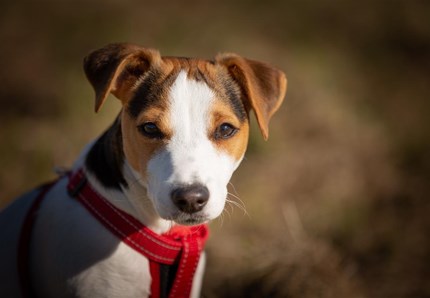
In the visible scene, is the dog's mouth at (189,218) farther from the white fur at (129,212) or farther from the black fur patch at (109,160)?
the black fur patch at (109,160)

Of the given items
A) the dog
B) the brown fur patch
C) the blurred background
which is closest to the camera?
the dog

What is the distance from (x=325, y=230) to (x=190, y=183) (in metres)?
3.31

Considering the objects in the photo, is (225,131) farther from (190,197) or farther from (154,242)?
(154,242)

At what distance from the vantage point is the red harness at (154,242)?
2.97 metres

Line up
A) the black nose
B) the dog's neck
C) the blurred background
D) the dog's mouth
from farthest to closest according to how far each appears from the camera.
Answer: the blurred background, the dog's neck, the dog's mouth, the black nose

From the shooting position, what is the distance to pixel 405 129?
25.5 ft

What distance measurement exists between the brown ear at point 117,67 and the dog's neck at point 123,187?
0.35 metres

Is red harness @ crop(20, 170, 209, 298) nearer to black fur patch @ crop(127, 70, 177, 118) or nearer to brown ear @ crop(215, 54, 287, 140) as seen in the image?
black fur patch @ crop(127, 70, 177, 118)

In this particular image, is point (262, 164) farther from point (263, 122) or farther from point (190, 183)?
point (190, 183)

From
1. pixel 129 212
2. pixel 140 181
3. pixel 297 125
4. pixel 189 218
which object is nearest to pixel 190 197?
pixel 189 218

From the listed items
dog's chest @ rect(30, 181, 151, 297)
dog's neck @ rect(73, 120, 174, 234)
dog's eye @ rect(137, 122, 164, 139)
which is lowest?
dog's chest @ rect(30, 181, 151, 297)

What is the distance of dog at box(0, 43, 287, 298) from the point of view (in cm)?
279

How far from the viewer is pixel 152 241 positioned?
2990 millimetres

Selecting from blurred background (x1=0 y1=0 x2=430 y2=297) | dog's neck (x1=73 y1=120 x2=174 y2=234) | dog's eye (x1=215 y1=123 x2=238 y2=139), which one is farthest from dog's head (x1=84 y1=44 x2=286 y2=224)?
blurred background (x1=0 y1=0 x2=430 y2=297)
